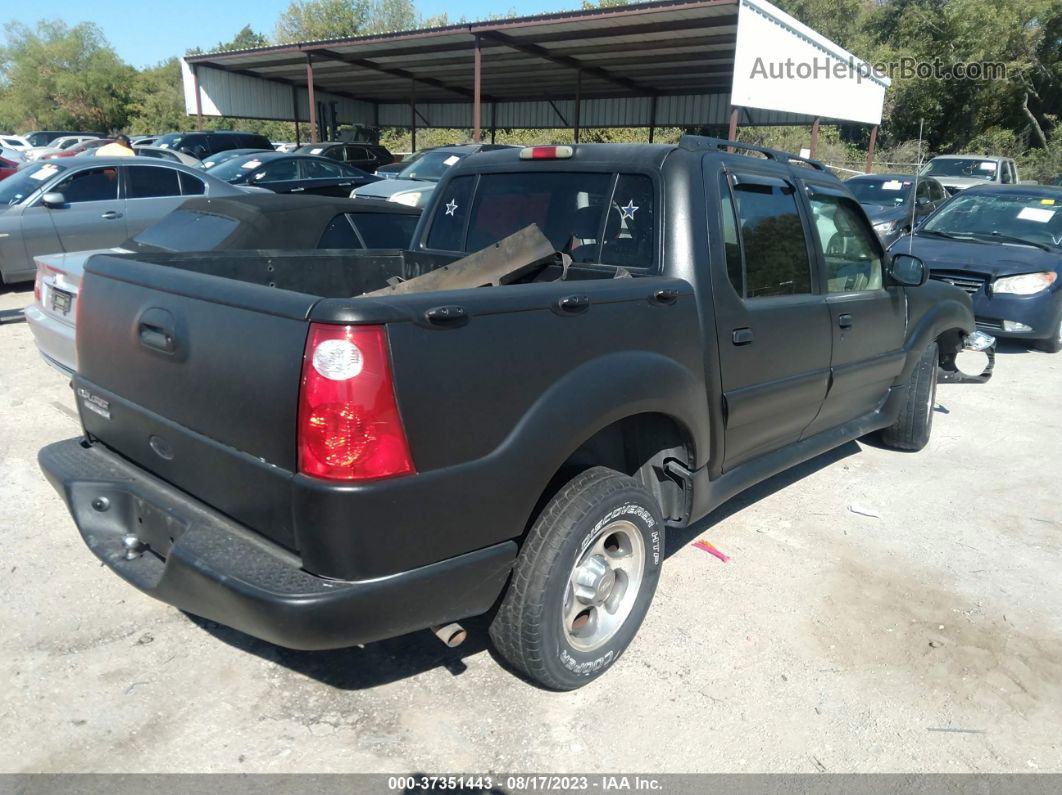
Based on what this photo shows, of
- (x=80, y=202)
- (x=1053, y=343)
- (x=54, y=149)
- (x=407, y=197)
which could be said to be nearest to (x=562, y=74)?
(x=407, y=197)

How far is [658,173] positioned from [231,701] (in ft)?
8.63

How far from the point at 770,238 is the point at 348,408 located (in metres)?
2.41

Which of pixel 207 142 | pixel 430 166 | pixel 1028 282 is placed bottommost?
pixel 1028 282

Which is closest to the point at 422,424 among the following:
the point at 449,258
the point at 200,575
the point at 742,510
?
the point at 200,575

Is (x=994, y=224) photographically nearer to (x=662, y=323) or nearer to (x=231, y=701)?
(x=662, y=323)

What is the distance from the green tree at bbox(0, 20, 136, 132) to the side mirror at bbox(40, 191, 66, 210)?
5523 centimetres

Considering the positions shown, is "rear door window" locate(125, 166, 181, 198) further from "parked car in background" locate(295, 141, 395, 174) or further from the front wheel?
→ "parked car in background" locate(295, 141, 395, 174)

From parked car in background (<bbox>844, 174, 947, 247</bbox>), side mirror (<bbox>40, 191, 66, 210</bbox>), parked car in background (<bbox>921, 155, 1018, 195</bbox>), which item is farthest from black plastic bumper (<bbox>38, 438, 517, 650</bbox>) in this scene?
parked car in background (<bbox>921, 155, 1018, 195</bbox>)

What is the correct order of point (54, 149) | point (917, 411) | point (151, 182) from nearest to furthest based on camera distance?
point (917, 411)
point (151, 182)
point (54, 149)

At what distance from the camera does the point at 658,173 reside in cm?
326

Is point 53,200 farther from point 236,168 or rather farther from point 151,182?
point 236,168

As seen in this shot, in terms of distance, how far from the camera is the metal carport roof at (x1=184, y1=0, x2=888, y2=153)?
15.7m

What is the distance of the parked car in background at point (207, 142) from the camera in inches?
853

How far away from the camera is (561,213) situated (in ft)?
11.8
